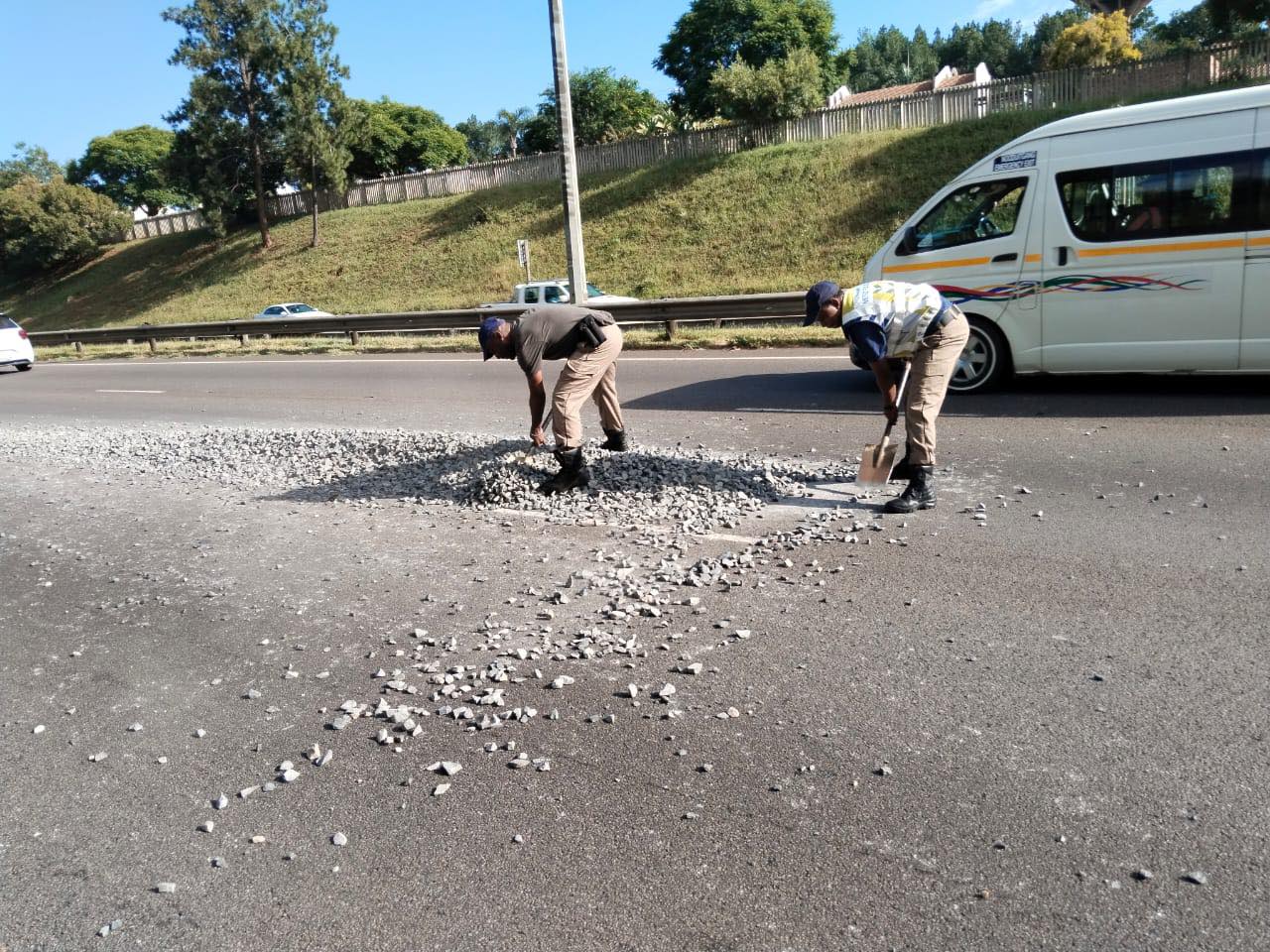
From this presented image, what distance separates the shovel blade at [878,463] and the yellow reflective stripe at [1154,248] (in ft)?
13.5

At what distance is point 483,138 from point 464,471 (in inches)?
4658

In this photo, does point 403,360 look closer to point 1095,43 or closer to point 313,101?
point 313,101

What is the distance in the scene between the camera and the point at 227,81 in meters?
44.5

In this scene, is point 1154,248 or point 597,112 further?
point 597,112

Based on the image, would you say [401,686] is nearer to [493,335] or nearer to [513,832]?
[513,832]

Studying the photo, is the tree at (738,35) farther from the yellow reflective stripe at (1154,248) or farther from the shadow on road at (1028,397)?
the yellow reflective stripe at (1154,248)

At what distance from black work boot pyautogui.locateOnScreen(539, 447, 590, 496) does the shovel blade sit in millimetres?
2228

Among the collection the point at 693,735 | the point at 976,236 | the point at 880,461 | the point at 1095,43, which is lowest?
the point at 693,735

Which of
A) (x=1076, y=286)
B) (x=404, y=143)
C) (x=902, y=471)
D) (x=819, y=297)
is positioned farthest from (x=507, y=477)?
(x=404, y=143)

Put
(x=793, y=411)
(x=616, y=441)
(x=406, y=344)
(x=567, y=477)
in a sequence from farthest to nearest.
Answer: (x=406, y=344) < (x=793, y=411) < (x=616, y=441) < (x=567, y=477)

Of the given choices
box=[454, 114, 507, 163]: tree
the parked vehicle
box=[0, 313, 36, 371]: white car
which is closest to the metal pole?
the parked vehicle

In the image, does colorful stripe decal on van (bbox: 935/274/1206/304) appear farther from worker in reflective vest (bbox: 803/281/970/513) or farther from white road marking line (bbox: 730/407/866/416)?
worker in reflective vest (bbox: 803/281/970/513)

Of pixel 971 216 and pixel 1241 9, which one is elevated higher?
pixel 1241 9

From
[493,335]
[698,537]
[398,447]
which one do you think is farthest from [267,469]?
[698,537]
